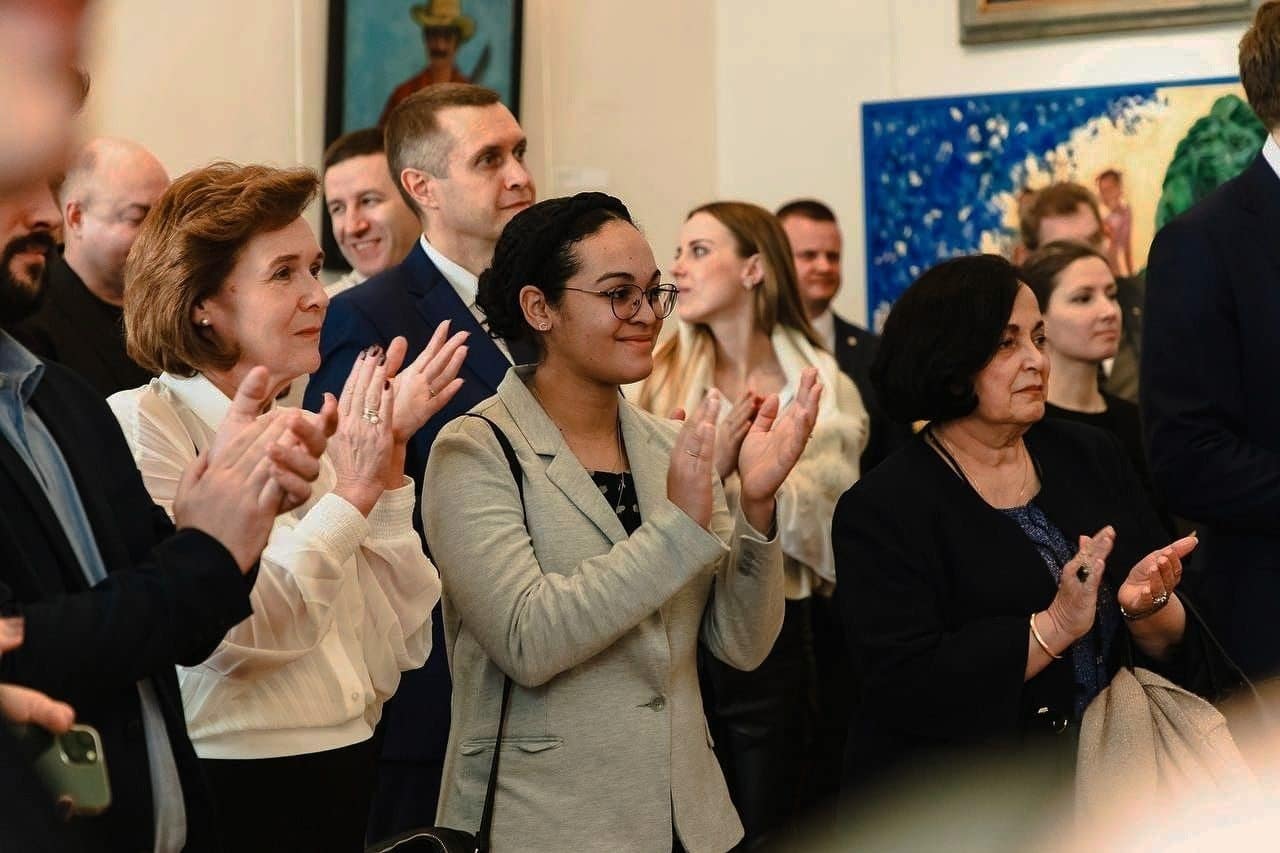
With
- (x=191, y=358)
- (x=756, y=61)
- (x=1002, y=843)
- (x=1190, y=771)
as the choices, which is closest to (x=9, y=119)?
(x=191, y=358)

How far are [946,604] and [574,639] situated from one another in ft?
2.86

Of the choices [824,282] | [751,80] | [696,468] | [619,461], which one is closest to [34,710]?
[696,468]

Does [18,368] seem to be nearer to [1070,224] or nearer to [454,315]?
[454,315]

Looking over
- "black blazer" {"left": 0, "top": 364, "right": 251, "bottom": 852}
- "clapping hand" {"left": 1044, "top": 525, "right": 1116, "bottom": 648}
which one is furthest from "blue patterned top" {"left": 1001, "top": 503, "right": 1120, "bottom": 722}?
"black blazer" {"left": 0, "top": 364, "right": 251, "bottom": 852}

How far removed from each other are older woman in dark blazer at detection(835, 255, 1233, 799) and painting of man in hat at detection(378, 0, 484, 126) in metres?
3.46

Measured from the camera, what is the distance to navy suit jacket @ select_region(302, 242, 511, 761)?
3.75 m

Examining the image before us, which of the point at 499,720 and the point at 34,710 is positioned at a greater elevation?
the point at 34,710

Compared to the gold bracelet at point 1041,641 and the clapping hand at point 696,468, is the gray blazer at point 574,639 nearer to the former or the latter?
the clapping hand at point 696,468

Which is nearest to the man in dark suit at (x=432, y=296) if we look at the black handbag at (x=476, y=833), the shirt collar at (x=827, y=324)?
the black handbag at (x=476, y=833)

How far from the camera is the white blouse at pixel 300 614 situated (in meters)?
2.74

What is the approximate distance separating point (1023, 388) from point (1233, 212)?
0.57 meters

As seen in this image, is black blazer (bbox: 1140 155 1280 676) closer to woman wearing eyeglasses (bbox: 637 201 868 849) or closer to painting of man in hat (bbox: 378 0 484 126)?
woman wearing eyeglasses (bbox: 637 201 868 849)

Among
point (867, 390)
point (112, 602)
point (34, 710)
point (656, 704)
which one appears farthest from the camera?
point (867, 390)

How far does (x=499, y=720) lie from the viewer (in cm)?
307
